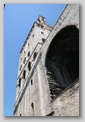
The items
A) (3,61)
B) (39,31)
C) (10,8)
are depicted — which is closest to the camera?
(3,61)

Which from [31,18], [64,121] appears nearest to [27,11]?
[31,18]

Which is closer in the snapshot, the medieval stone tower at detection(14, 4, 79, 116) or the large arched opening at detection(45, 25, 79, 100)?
the medieval stone tower at detection(14, 4, 79, 116)

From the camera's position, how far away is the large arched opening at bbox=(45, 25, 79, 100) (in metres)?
6.45

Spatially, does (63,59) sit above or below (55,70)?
above

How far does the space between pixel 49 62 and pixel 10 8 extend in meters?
2.75

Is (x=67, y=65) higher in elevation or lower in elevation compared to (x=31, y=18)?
lower

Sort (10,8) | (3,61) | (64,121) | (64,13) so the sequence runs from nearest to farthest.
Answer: (64,121)
(3,61)
(10,8)
(64,13)

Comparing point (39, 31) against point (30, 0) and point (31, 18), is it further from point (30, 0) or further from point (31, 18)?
point (30, 0)

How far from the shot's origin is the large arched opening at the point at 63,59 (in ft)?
21.1

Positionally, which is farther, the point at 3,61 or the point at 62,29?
the point at 62,29

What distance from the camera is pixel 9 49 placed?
197 inches

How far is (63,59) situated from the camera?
23.6 ft

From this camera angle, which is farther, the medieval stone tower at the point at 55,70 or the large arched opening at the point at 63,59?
the large arched opening at the point at 63,59

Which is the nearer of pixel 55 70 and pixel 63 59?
pixel 55 70
